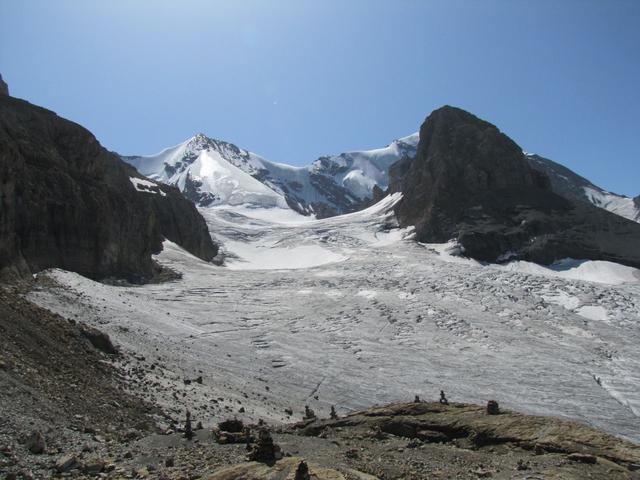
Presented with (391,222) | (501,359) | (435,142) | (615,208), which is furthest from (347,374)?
(615,208)

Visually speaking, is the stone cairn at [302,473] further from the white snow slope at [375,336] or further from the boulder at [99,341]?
the boulder at [99,341]

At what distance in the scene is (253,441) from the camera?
12359 millimetres

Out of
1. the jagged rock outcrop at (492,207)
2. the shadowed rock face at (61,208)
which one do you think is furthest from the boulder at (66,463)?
the jagged rock outcrop at (492,207)

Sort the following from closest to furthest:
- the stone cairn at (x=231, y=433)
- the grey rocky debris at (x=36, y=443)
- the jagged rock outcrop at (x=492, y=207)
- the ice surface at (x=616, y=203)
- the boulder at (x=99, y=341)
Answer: the grey rocky debris at (x=36, y=443), the stone cairn at (x=231, y=433), the boulder at (x=99, y=341), the jagged rock outcrop at (x=492, y=207), the ice surface at (x=616, y=203)

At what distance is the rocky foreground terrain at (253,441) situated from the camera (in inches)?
406

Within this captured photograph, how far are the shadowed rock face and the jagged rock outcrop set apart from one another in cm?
4400

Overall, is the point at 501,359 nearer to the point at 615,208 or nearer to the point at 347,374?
the point at 347,374

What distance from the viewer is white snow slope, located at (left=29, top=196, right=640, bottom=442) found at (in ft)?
91.8

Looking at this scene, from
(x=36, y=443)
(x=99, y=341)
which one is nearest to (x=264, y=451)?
(x=36, y=443)

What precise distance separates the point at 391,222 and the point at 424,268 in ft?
129

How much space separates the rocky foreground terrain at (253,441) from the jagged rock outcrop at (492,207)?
61810 millimetres

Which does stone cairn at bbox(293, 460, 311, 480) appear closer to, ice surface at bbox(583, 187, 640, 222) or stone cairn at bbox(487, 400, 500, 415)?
stone cairn at bbox(487, 400, 500, 415)

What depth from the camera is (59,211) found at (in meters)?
47.6

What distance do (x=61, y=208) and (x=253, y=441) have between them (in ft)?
138
